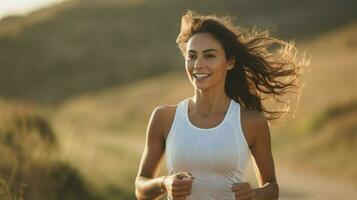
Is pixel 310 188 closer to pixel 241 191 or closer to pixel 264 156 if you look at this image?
pixel 264 156

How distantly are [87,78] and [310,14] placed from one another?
17257mm

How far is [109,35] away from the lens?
82.9 meters

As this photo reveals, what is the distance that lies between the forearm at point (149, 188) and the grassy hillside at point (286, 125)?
19.3 feet

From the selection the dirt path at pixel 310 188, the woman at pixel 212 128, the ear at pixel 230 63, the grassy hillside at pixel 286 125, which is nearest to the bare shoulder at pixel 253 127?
the woman at pixel 212 128

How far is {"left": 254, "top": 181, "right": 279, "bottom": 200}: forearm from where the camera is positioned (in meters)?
5.15

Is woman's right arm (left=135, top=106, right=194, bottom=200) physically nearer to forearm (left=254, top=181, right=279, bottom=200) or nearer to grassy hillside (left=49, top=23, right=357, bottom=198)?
forearm (left=254, top=181, right=279, bottom=200)

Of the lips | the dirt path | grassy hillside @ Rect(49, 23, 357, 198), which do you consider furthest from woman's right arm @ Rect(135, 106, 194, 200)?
the dirt path

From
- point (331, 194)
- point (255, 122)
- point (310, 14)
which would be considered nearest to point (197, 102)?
point (255, 122)

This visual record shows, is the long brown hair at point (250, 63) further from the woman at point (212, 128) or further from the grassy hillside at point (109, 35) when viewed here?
the grassy hillside at point (109, 35)

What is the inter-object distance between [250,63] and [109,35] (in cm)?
7750

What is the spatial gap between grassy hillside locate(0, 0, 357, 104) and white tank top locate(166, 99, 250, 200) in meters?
58.6

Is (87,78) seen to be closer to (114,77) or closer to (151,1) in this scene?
(114,77)

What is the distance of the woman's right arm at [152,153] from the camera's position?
533 centimetres

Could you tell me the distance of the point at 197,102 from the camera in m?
5.48
